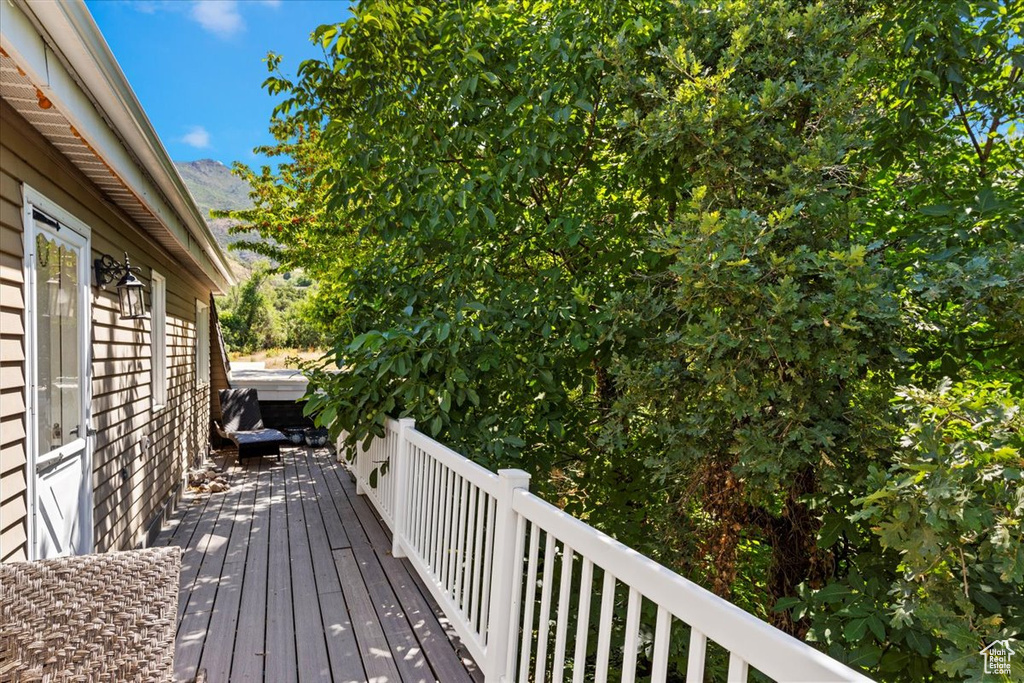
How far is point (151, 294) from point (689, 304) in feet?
14.9

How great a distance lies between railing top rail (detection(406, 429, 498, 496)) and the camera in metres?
2.55

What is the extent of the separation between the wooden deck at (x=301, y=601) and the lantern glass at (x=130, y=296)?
1756 mm

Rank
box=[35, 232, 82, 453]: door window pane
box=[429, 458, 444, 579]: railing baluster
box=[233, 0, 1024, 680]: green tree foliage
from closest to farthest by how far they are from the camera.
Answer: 1. box=[233, 0, 1024, 680]: green tree foliage
2. box=[35, 232, 82, 453]: door window pane
3. box=[429, 458, 444, 579]: railing baluster

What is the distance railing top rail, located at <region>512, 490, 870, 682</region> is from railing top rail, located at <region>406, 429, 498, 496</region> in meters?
0.74

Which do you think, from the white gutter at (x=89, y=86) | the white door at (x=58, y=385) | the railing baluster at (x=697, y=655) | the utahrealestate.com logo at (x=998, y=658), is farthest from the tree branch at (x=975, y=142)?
the white door at (x=58, y=385)

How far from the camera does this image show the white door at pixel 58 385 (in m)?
2.61

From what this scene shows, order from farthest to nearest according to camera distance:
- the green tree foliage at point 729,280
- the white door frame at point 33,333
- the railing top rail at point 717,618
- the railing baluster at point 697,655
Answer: the white door frame at point 33,333, the green tree foliage at point 729,280, the railing baluster at point 697,655, the railing top rail at point 717,618

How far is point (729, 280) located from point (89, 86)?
2602 millimetres

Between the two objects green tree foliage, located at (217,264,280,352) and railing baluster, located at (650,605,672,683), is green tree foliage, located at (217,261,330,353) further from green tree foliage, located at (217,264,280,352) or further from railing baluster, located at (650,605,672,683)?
railing baluster, located at (650,605,672,683)

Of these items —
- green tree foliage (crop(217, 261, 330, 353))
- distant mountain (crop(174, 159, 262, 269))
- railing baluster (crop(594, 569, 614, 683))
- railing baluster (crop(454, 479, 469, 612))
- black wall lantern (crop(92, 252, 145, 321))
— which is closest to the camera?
railing baluster (crop(594, 569, 614, 683))

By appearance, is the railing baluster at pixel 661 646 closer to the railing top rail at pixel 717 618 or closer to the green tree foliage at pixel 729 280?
the railing top rail at pixel 717 618

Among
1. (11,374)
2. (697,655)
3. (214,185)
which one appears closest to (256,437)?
(11,374)

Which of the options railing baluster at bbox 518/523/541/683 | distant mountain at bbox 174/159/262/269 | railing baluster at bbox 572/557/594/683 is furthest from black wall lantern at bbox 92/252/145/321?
distant mountain at bbox 174/159/262/269

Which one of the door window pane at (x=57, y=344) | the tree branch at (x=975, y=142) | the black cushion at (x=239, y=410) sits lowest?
the black cushion at (x=239, y=410)
